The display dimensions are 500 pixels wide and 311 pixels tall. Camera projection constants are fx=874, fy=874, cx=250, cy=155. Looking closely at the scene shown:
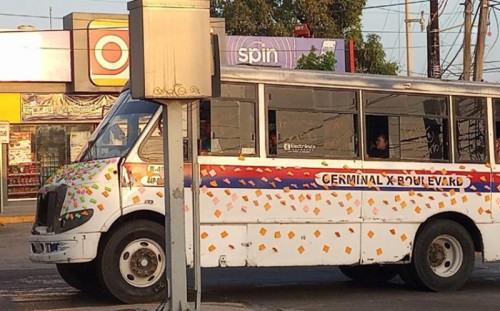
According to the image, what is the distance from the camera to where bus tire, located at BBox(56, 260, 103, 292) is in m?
11.4

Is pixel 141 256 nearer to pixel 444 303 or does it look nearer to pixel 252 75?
pixel 252 75

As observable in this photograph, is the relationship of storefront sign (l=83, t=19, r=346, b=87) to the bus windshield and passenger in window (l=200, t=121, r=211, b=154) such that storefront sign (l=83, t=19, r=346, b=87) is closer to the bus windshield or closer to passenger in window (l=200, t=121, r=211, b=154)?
the bus windshield

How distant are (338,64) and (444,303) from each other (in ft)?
75.8

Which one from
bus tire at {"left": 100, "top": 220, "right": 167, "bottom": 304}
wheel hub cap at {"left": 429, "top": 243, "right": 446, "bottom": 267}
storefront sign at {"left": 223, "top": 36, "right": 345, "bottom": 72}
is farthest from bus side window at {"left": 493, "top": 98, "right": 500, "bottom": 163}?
storefront sign at {"left": 223, "top": 36, "right": 345, "bottom": 72}

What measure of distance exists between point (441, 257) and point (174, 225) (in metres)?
5.21

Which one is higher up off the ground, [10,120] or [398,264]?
[10,120]

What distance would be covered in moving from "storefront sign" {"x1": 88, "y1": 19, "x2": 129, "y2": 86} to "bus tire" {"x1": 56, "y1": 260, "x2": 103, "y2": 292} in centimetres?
1793

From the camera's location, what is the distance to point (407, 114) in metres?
12.3

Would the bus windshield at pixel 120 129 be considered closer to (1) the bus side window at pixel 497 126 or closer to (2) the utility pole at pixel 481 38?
(1) the bus side window at pixel 497 126

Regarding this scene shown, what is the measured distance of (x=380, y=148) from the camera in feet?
39.2

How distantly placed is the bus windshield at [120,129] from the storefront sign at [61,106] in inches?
717

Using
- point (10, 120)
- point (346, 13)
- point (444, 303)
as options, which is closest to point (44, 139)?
point (10, 120)

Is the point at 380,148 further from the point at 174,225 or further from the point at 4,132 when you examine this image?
the point at 4,132

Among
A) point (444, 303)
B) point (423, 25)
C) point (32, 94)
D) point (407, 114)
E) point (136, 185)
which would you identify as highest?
point (423, 25)
